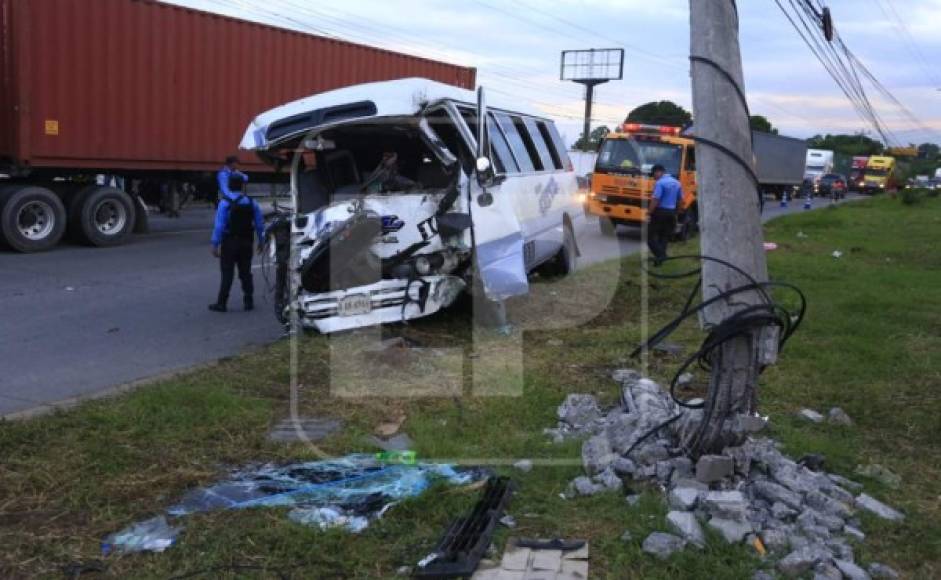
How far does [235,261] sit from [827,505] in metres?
6.76

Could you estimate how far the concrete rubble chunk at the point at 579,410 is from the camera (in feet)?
17.9

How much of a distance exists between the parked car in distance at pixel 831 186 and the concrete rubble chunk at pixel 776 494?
5102 centimetres

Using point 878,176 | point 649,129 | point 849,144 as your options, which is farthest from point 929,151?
point 649,129

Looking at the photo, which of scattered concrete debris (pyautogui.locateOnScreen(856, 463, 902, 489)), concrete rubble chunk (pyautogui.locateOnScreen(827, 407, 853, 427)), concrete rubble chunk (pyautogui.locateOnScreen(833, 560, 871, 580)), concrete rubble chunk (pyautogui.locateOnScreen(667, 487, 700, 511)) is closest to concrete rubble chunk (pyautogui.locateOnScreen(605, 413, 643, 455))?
concrete rubble chunk (pyautogui.locateOnScreen(667, 487, 700, 511))

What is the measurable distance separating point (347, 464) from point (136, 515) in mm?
1123

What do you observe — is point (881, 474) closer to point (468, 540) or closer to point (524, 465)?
point (524, 465)

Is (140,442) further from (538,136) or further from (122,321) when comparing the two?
(538,136)

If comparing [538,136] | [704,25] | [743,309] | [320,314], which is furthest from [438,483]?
[538,136]

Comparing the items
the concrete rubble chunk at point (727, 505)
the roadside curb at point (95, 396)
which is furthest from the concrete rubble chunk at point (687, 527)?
the roadside curb at point (95, 396)

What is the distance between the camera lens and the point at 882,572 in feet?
11.8

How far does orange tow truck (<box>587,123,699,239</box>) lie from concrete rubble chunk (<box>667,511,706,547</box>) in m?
14.8

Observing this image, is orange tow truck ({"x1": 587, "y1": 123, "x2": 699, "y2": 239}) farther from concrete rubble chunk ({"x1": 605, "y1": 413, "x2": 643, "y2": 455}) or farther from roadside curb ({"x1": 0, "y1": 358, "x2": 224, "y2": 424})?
concrete rubble chunk ({"x1": 605, "y1": 413, "x2": 643, "y2": 455})

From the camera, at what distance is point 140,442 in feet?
16.0

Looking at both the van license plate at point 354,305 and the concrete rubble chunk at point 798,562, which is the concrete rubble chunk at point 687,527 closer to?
the concrete rubble chunk at point 798,562
